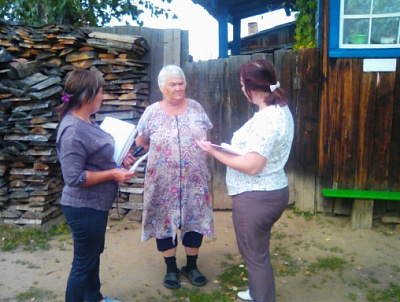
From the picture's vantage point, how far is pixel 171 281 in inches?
140

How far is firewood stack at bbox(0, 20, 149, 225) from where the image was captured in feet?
15.6

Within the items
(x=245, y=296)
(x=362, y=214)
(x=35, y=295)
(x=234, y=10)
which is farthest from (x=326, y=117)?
(x=234, y=10)

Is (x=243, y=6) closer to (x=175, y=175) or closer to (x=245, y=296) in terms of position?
(x=175, y=175)

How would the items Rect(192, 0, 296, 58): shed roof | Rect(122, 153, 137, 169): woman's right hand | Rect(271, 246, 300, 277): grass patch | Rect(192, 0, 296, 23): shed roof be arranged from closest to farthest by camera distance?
Rect(122, 153, 137, 169): woman's right hand → Rect(271, 246, 300, 277): grass patch → Rect(192, 0, 296, 58): shed roof → Rect(192, 0, 296, 23): shed roof

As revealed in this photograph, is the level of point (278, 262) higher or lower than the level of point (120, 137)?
lower

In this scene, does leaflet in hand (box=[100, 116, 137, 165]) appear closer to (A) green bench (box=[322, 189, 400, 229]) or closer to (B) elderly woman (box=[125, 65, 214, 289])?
(B) elderly woman (box=[125, 65, 214, 289])

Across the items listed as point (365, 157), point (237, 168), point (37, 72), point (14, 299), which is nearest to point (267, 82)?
point (237, 168)

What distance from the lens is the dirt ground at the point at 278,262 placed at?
11.6 feet

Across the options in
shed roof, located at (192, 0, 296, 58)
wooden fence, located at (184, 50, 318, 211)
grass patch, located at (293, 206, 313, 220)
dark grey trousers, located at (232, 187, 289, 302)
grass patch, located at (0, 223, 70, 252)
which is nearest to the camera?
dark grey trousers, located at (232, 187, 289, 302)

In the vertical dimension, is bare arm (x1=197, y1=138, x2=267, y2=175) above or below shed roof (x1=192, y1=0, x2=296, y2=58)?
below

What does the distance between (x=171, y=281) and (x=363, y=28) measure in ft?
11.0

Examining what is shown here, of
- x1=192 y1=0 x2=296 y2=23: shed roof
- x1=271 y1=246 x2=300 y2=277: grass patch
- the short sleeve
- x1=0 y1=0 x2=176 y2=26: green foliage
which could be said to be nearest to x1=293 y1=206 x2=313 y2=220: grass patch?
x1=271 y1=246 x2=300 y2=277: grass patch

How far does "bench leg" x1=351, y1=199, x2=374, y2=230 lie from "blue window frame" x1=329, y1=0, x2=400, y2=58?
160 centimetres

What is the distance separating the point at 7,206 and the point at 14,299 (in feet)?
5.85
